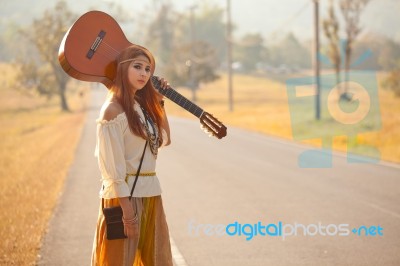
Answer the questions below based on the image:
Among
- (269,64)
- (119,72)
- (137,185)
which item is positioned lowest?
(137,185)

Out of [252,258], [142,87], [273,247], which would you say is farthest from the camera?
[273,247]

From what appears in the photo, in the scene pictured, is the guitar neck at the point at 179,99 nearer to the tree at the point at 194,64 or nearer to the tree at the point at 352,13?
the tree at the point at 352,13

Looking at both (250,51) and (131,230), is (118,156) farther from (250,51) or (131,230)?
(250,51)

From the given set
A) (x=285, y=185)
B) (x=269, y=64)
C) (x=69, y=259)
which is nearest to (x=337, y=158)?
(x=285, y=185)

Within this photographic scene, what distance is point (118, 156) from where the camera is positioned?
3.79m

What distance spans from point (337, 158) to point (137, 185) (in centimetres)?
1180

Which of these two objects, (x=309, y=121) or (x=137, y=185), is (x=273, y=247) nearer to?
(x=137, y=185)

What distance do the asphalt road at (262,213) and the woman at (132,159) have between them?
7.40 ft

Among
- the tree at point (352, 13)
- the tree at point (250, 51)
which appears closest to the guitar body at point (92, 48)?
the tree at point (352, 13)

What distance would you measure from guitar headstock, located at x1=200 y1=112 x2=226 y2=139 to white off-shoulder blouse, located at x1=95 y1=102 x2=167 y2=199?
44cm

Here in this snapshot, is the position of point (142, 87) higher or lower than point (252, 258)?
higher

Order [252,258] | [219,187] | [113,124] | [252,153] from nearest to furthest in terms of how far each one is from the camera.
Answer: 1. [113,124]
2. [252,258]
3. [219,187]
4. [252,153]

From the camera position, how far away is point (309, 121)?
2817cm

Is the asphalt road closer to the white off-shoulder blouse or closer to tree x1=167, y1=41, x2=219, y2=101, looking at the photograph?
the white off-shoulder blouse
